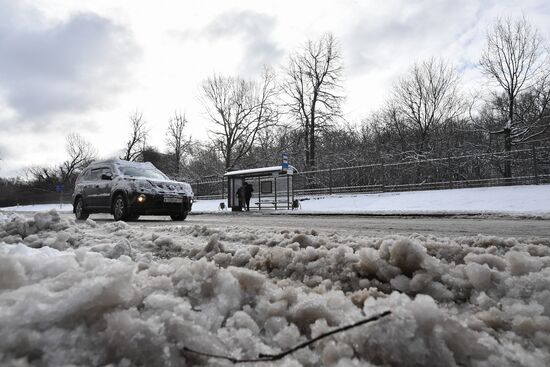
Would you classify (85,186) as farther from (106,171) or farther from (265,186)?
(265,186)

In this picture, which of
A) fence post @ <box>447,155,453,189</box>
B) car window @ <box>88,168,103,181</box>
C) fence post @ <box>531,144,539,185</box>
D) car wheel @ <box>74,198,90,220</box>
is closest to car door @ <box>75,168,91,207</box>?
car window @ <box>88,168,103,181</box>

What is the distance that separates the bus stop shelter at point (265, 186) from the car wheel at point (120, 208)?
31.7 ft

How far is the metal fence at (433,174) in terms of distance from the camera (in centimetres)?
1717

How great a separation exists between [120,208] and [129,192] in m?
0.57

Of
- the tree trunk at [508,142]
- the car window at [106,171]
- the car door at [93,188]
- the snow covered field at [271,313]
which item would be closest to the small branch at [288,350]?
the snow covered field at [271,313]

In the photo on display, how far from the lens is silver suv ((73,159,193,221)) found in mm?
9703

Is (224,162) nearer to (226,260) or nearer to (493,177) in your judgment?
(493,177)

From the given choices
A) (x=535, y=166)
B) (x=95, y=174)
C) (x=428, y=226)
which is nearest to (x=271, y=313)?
(x=428, y=226)

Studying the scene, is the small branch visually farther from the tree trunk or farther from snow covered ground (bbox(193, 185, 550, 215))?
the tree trunk

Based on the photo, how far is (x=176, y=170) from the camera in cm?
4556

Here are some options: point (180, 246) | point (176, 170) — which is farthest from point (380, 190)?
point (176, 170)

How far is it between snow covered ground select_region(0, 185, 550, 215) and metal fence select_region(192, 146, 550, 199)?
1265 mm

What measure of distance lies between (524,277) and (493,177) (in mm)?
19237

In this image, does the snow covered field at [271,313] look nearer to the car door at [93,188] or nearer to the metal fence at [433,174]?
the car door at [93,188]
